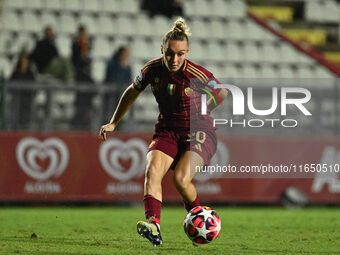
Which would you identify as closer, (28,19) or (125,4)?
(28,19)

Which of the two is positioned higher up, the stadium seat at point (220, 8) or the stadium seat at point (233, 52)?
the stadium seat at point (220, 8)

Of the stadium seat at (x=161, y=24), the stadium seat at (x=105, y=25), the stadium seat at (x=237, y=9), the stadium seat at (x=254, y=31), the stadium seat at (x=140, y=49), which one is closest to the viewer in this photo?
the stadium seat at (x=140, y=49)

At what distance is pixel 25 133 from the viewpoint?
11.3 meters

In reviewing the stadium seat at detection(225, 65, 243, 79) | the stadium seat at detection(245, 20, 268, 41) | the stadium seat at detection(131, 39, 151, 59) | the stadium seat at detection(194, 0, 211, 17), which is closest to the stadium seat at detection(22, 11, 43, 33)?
the stadium seat at detection(131, 39, 151, 59)

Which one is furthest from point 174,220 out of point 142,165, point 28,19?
point 28,19

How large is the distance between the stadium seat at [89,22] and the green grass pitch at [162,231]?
15.5 feet

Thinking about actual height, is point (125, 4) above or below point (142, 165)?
above

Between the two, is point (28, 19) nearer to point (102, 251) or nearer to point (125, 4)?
point (125, 4)

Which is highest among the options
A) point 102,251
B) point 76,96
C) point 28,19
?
point 28,19

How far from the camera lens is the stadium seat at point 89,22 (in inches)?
591

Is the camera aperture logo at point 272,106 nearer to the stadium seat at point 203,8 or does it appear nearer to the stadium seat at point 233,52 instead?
the stadium seat at point 233,52

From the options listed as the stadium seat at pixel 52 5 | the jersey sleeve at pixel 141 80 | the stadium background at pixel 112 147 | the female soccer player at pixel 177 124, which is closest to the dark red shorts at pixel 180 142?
the female soccer player at pixel 177 124

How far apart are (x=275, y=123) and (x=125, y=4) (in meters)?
5.70

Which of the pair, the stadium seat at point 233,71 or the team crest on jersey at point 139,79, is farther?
the stadium seat at point 233,71
